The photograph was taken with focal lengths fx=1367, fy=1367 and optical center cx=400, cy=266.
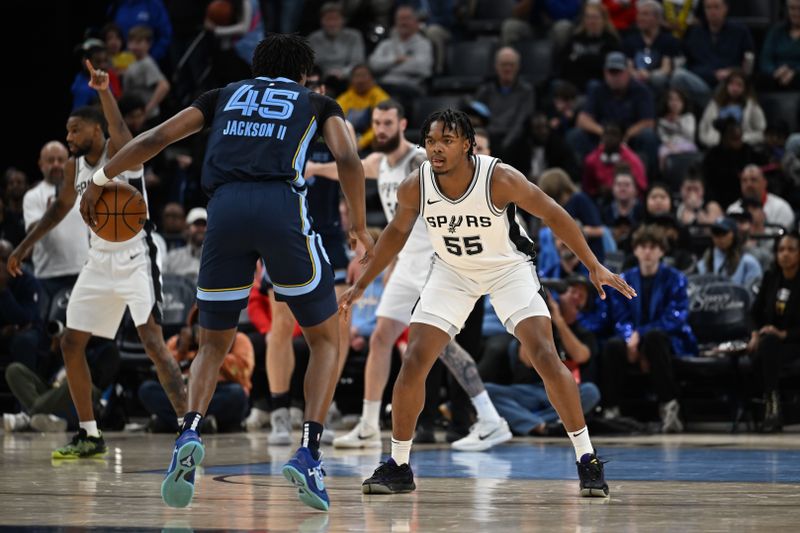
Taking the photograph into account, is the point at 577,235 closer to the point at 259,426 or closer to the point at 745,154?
the point at 259,426

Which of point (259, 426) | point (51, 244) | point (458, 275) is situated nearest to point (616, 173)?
point (259, 426)

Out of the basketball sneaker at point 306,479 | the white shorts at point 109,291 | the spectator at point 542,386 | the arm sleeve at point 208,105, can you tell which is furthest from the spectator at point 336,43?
the basketball sneaker at point 306,479

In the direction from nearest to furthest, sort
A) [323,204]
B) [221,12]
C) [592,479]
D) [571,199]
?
1. [592,479]
2. [323,204]
3. [571,199]
4. [221,12]

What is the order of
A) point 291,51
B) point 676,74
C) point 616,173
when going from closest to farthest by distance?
point 291,51 < point 616,173 < point 676,74

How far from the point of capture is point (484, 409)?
933 centimetres

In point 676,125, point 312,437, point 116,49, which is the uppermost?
point 116,49

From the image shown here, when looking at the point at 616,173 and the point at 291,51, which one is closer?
the point at 291,51

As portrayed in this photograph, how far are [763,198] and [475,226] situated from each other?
283 inches

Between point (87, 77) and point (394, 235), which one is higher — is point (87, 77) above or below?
above

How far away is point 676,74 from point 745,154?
1904mm

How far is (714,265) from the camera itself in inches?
480

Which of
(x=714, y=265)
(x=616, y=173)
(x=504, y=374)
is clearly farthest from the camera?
(x=616, y=173)

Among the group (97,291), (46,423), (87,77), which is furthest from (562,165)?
(97,291)

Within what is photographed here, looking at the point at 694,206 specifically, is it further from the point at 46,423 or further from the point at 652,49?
the point at 46,423
